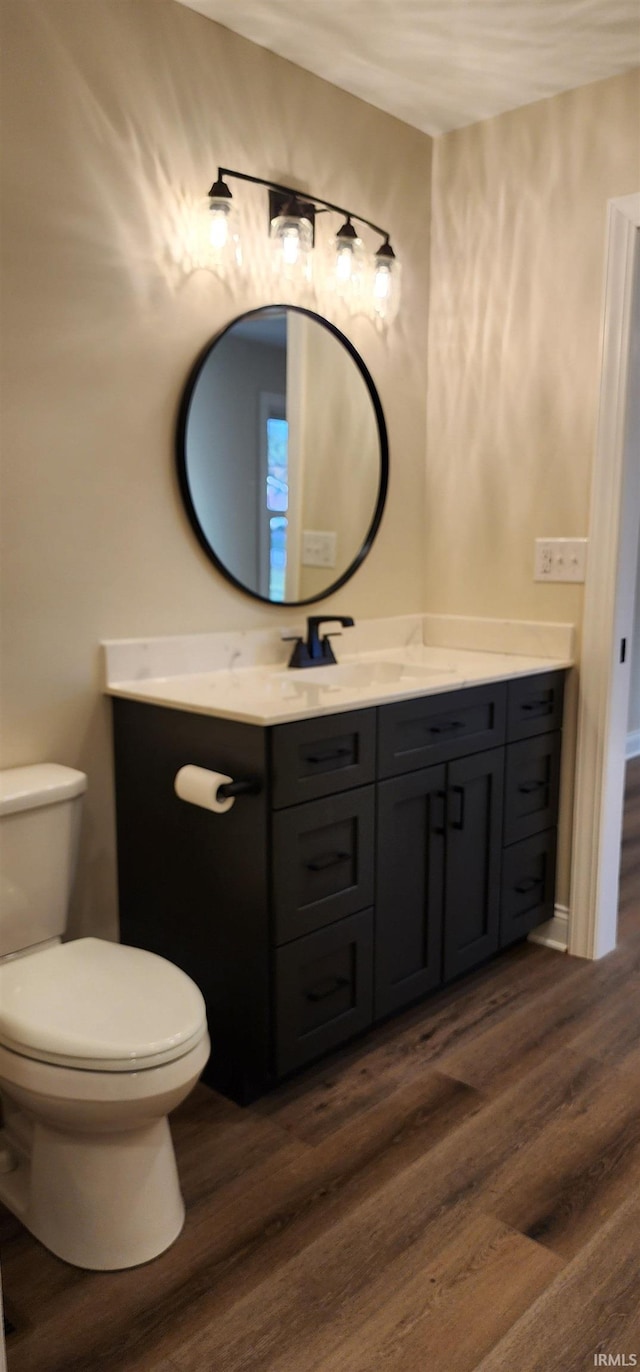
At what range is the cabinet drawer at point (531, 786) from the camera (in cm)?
250

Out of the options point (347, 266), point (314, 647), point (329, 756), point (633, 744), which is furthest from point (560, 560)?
point (633, 744)

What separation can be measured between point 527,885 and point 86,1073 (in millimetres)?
1499

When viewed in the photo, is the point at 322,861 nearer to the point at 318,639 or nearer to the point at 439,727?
the point at 439,727

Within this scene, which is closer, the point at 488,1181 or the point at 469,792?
the point at 488,1181

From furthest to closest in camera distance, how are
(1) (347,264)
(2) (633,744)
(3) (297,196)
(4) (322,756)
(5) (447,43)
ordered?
(2) (633,744), (1) (347,264), (3) (297,196), (5) (447,43), (4) (322,756)

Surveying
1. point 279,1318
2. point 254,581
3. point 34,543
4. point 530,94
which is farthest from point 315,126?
point 279,1318

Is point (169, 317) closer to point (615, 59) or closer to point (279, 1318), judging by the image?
point (615, 59)

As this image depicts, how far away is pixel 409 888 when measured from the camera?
220 centimetres

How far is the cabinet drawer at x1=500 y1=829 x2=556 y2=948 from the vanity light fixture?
5.11 feet

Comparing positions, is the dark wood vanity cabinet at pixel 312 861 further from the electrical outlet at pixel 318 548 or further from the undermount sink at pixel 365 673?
the electrical outlet at pixel 318 548

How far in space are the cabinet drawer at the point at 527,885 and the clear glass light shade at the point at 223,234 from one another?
165cm

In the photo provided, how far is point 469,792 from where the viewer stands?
235 centimetres

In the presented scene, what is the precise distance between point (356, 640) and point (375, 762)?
75cm
